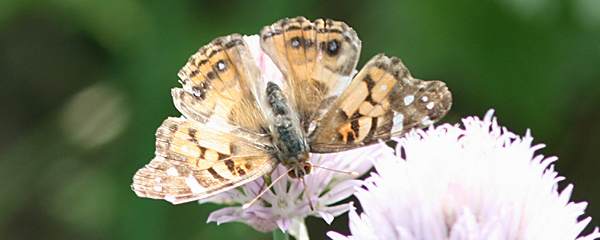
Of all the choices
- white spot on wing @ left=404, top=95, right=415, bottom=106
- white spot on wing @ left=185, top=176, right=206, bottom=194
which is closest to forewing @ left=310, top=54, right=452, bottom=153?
white spot on wing @ left=404, top=95, right=415, bottom=106

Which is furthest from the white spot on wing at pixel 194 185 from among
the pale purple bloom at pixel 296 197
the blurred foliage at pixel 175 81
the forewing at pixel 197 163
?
the blurred foliage at pixel 175 81

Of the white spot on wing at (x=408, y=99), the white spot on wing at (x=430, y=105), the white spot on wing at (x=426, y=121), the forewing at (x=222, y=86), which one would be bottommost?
the white spot on wing at (x=426, y=121)

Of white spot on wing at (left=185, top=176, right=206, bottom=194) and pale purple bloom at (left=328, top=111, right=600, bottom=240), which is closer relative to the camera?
pale purple bloom at (left=328, top=111, right=600, bottom=240)

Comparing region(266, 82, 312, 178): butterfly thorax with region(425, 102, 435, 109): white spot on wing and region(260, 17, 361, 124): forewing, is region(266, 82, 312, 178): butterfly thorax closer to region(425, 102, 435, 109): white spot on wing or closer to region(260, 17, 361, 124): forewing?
region(260, 17, 361, 124): forewing

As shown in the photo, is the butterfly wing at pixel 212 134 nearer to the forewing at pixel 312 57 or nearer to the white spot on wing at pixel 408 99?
the forewing at pixel 312 57

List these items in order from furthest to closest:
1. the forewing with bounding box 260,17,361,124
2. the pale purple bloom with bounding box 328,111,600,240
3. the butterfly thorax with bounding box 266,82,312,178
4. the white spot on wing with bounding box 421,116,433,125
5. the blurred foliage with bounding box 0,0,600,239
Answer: the blurred foliage with bounding box 0,0,600,239 → the forewing with bounding box 260,17,361,124 → the butterfly thorax with bounding box 266,82,312,178 → the white spot on wing with bounding box 421,116,433,125 → the pale purple bloom with bounding box 328,111,600,240

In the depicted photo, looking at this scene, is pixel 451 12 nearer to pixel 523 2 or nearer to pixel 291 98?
pixel 523 2

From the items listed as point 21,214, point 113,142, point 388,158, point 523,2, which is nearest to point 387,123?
point 388,158

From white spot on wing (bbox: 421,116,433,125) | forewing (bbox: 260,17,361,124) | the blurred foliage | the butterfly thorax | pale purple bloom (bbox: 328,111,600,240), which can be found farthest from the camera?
the blurred foliage
